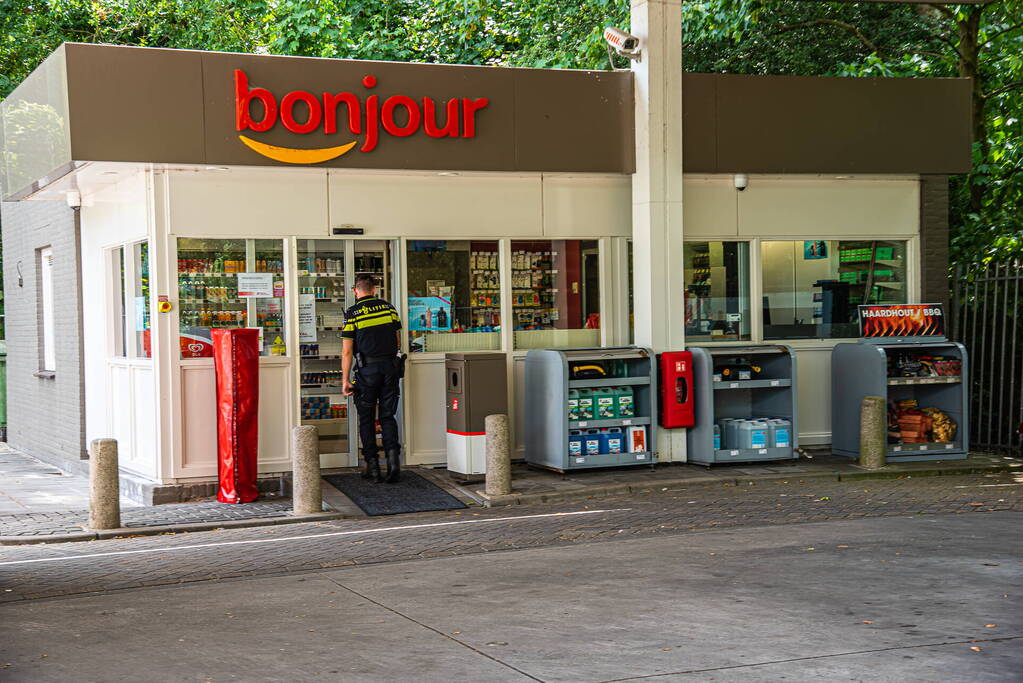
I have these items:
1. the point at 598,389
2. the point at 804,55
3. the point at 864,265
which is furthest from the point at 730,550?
the point at 804,55

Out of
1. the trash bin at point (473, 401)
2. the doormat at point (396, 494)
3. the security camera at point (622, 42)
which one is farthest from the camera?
the security camera at point (622, 42)

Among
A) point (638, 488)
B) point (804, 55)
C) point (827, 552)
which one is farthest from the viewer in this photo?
point (804, 55)

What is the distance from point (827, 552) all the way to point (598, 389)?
428 cm

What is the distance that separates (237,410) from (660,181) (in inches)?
203

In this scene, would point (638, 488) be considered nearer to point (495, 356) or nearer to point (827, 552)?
point (495, 356)

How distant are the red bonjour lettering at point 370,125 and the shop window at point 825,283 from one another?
4.92m

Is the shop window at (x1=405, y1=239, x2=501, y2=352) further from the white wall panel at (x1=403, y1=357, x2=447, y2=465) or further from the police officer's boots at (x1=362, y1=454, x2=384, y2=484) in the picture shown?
the police officer's boots at (x1=362, y1=454, x2=384, y2=484)

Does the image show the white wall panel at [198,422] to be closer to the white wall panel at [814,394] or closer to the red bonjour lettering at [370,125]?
the red bonjour lettering at [370,125]

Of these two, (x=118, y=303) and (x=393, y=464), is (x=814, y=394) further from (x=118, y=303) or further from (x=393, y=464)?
(x=118, y=303)

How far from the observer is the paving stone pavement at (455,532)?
8734 millimetres

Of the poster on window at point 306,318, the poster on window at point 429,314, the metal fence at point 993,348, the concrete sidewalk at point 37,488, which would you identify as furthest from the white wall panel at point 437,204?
the metal fence at point 993,348

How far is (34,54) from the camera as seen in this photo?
1033 inches

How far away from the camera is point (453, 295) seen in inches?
522

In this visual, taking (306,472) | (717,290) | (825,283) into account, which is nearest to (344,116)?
(306,472)
